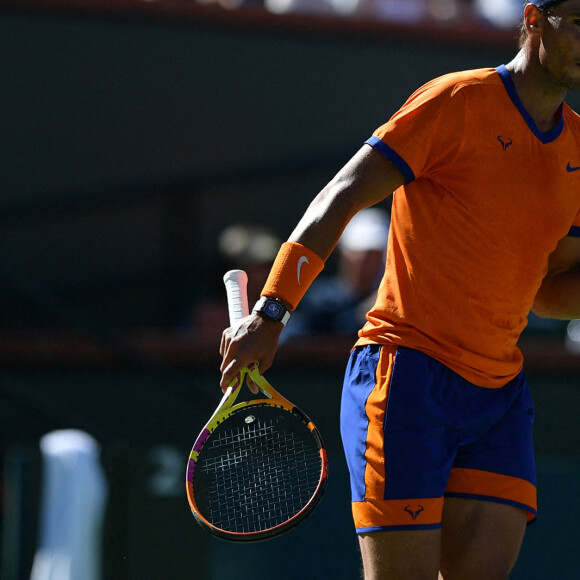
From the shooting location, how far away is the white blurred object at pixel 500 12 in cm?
830

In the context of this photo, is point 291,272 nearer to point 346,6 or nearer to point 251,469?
point 251,469

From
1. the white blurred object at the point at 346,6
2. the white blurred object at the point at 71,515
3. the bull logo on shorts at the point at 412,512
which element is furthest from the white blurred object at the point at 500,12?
the bull logo on shorts at the point at 412,512

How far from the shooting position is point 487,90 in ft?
10.3

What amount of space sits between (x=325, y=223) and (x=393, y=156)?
26 cm

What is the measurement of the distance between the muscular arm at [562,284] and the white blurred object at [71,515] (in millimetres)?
2487

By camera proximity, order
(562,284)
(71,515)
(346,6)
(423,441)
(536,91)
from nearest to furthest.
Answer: (423,441), (536,91), (562,284), (71,515), (346,6)

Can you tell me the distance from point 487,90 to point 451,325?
66cm

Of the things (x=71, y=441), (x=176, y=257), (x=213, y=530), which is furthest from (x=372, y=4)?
(x=213, y=530)

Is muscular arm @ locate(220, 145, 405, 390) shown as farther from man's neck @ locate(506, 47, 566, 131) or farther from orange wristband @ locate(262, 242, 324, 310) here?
man's neck @ locate(506, 47, 566, 131)

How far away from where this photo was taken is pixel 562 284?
350 centimetres

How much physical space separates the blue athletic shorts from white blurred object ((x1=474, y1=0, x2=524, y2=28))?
5587 mm

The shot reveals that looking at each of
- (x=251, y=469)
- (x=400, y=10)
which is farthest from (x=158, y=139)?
(x=251, y=469)

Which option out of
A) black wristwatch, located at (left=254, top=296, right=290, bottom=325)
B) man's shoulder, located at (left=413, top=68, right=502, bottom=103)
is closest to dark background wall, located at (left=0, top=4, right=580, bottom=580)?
man's shoulder, located at (left=413, top=68, right=502, bottom=103)

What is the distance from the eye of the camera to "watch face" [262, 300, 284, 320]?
9.61 feet
